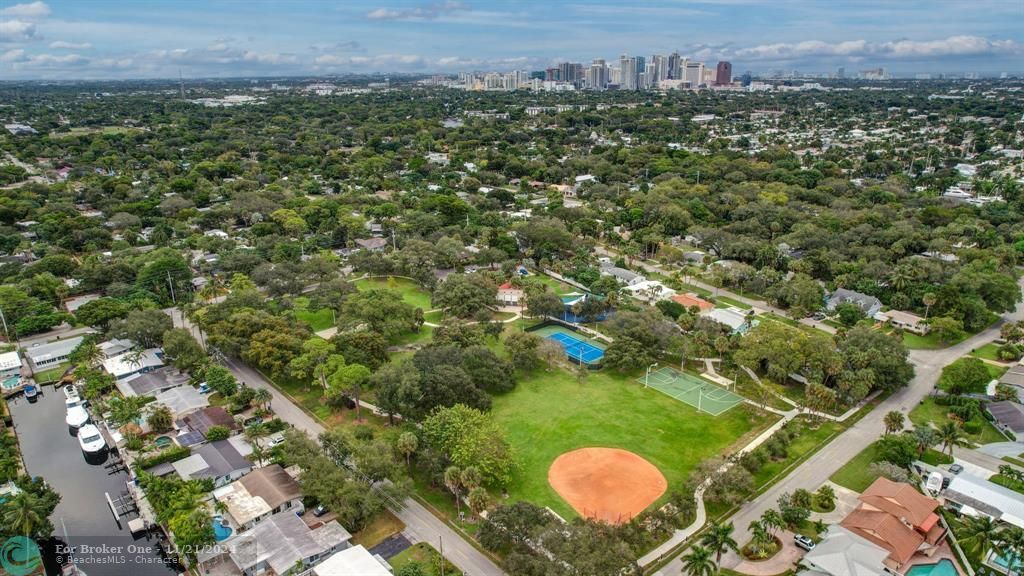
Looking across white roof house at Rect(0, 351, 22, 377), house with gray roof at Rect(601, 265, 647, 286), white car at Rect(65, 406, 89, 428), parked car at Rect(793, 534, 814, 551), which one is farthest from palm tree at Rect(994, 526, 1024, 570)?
white roof house at Rect(0, 351, 22, 377)

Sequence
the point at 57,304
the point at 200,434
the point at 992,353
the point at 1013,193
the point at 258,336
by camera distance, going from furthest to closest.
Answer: the point at 1013,193 → the point at 57,304 → the point at 992,353 → the point at 258,336 → the point at 200,434

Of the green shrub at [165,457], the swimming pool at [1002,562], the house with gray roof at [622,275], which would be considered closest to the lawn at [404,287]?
the house with gray roof at [622,275]

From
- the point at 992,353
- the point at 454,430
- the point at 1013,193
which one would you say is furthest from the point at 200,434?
the point at 1013,193

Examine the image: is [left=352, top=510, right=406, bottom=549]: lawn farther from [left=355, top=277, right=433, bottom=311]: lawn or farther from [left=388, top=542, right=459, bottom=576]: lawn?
[left=355, top=277, right=433, bottom=311]: lawn

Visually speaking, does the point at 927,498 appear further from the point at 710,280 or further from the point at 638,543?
the point at 710,280

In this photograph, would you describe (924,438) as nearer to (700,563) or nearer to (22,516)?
(700,563)

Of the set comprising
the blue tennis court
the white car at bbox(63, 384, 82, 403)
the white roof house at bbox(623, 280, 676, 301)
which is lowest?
the white car at bbox(63, 384, 82, 403)
